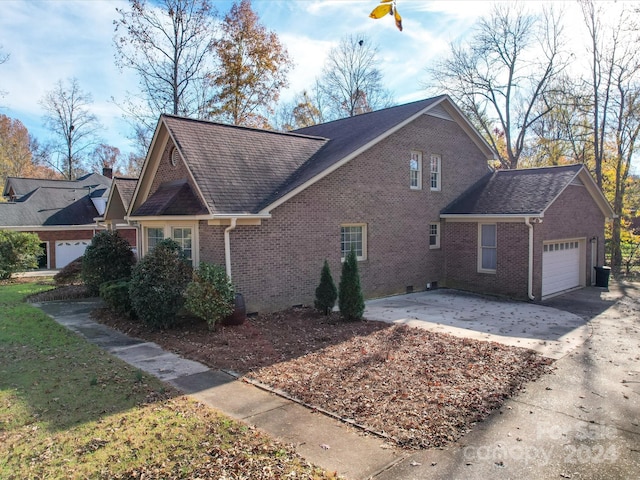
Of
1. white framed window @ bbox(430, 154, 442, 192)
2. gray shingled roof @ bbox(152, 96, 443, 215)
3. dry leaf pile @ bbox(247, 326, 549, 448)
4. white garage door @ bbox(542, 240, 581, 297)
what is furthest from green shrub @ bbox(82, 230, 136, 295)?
white garage door @ bbox(542, 240, 581, 297)

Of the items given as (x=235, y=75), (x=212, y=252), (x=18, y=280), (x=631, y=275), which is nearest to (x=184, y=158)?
(x=212, y=252)

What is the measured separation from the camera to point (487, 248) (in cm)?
1598

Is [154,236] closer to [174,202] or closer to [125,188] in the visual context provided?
[174,202]

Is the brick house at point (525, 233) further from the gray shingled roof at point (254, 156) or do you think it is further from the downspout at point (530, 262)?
the gray shingled roof at point (254, 156)

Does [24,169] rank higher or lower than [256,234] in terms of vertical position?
higher

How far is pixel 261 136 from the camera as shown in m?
14.7

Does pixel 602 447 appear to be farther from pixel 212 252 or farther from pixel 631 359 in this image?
pixel 212 252

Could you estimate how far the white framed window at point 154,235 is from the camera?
13.5 meters

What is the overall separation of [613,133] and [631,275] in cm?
877

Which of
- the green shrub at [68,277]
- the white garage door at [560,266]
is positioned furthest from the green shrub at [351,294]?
the green shrub at [68,277]

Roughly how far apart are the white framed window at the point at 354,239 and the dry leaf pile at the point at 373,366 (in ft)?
10.3

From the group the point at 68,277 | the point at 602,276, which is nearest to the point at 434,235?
the point at 602,276

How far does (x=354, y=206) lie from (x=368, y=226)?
0.96 m

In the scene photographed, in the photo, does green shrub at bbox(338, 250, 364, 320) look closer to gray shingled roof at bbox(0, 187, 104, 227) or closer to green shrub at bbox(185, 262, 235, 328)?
green shrub at bbox(185, 262, 235, 328)
